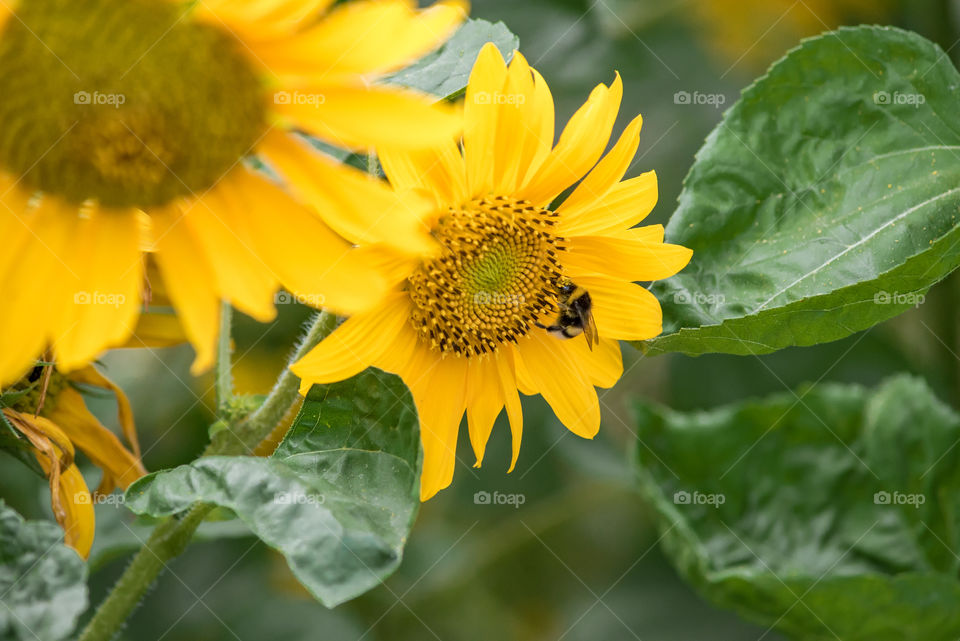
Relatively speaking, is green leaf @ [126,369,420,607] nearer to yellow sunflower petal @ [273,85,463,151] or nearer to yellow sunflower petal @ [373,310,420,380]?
yellow sunflower petal @ [373,310,420,380]

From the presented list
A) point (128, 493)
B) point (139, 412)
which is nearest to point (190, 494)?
point (128, 493)

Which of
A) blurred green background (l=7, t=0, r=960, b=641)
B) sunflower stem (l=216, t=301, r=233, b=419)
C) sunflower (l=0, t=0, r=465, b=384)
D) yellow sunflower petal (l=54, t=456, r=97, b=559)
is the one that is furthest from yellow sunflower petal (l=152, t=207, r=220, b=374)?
blurred green background (l=7, t=0, r=960, b=641)

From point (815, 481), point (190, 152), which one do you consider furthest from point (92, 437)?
point (815, 481)

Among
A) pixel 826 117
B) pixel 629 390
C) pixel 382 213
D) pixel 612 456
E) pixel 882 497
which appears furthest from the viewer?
pixel 629 390

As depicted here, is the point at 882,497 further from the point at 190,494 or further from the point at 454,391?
the point at 190,494

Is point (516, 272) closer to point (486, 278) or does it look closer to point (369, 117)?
point (486, 278)
